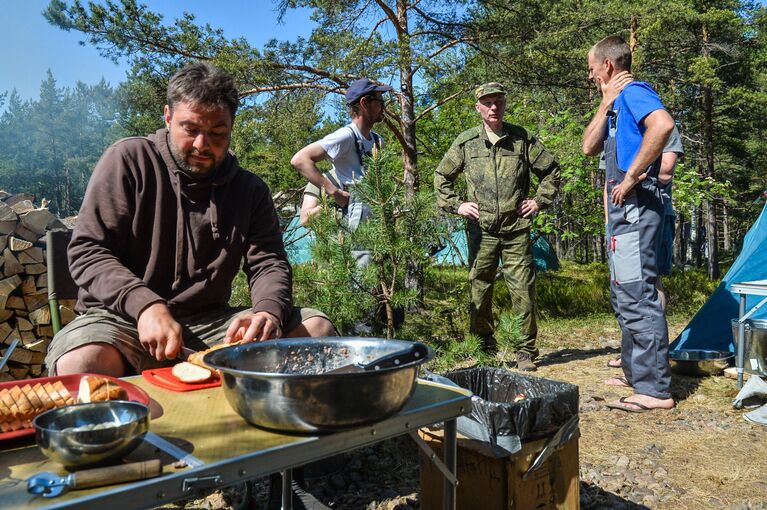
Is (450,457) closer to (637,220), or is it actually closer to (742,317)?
(637,220)

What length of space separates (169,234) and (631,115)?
2.95m

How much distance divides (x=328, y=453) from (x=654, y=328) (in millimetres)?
3107

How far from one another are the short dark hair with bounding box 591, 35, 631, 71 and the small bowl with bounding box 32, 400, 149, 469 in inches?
151

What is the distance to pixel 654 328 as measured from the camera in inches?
148

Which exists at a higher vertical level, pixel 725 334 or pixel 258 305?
pixel 258 305

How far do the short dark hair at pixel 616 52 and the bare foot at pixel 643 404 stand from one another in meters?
2.19

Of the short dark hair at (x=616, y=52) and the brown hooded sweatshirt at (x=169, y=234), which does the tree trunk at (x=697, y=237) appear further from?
the brown hooded sweatshirt at (x=169, y=234)

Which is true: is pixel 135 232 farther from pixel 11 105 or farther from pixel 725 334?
pixel 11 105

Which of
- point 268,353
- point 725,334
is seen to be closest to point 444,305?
point 725,334

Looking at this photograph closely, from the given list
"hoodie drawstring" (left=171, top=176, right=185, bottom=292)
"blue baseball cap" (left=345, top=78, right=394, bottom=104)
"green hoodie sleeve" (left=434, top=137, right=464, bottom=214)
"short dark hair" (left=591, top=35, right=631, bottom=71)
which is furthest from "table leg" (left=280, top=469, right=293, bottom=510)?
"short dark hair" (left=591, top=35, right=631, bottom=71)

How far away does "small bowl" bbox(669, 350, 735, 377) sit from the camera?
479 centimetres

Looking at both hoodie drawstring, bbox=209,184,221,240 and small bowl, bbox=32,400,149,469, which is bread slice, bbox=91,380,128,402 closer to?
small bowl, bbox=32,400,149,469

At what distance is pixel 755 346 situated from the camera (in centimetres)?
442

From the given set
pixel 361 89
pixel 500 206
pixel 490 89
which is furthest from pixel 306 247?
pixel 490 89
